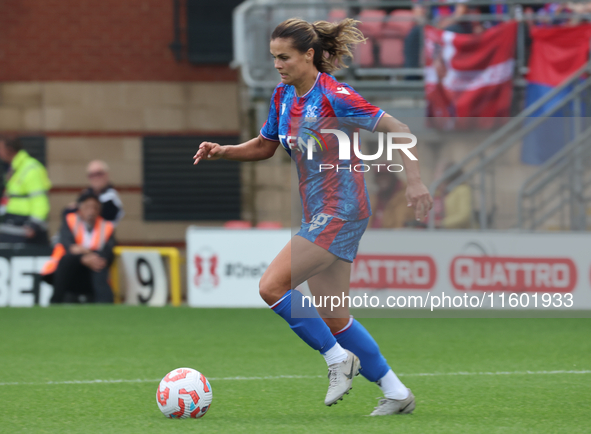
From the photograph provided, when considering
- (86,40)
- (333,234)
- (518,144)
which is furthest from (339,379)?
(86,40)

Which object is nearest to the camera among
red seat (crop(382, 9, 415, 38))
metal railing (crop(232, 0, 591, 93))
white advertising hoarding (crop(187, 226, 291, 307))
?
white advertising hoarding (crop(187, 226, 291, 307))

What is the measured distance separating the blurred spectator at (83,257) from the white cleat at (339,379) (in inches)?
283

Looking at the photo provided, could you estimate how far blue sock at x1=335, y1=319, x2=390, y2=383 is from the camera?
531 cm

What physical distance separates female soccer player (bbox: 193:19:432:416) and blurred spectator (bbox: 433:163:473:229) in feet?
20.9

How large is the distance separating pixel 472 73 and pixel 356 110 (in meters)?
7.95

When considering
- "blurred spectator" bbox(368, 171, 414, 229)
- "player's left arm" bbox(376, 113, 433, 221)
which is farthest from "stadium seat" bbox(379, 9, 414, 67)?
"player's left arm" bbox(376, 113, 433, 221)

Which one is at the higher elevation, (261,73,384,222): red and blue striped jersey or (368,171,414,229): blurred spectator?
(261,73,384,222): red and blue striped jersey

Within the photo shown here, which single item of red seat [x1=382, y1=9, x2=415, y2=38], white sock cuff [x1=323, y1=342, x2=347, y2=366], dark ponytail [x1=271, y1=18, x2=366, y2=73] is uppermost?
red seat [x1=382, y1=9, x2=415, y2=38]

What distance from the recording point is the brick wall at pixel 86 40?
1622 cm

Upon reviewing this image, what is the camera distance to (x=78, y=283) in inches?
479

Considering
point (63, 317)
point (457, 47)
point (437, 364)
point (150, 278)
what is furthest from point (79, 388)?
point (457, 47)

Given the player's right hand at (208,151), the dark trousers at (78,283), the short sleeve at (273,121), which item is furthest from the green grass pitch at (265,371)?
the short sleeve at (273,121)

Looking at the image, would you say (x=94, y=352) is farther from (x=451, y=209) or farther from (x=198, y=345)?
(x=451, y=209)

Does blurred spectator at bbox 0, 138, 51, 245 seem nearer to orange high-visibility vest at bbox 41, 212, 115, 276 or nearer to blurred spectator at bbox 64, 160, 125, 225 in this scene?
blurred spectator at bbox 64, 160, 125, 225
